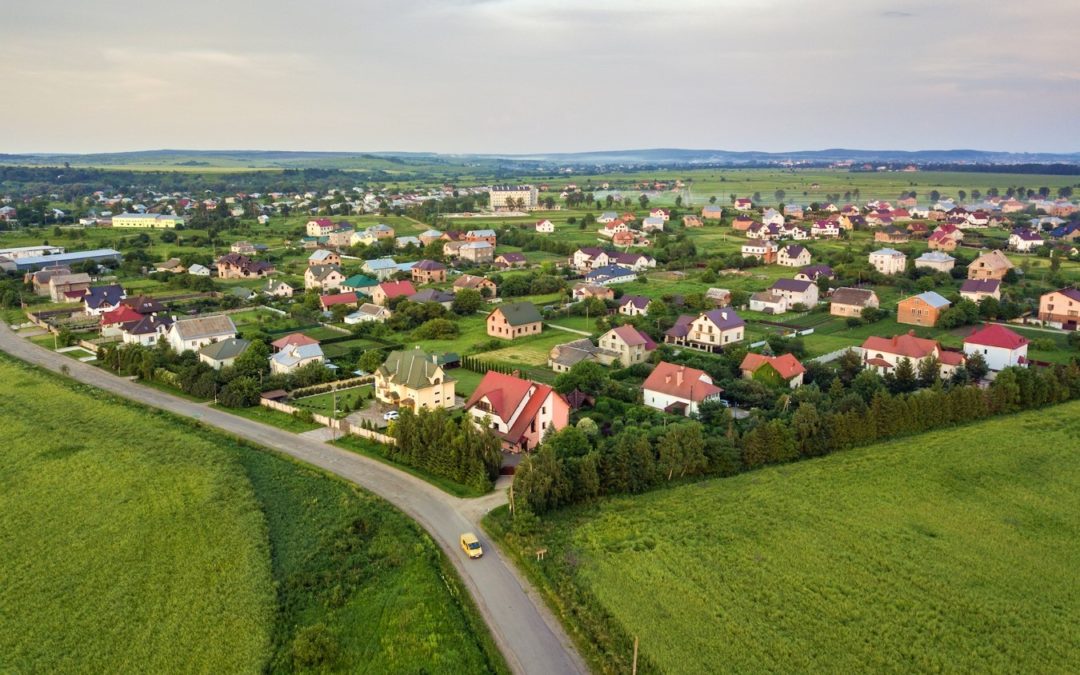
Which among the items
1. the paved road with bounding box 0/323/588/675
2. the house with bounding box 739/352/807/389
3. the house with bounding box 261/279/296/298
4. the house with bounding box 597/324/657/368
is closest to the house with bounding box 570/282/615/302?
the house with bounding box 597/324/657/368

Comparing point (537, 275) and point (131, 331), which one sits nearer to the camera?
point (131, 331)

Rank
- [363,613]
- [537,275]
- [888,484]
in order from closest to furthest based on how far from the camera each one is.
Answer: [363,613] < [888,484] < [537,275]

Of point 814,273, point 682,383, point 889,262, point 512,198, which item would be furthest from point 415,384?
point 512,198

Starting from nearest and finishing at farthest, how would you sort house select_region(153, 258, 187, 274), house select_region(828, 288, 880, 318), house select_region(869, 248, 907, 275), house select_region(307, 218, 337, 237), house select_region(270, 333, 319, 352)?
1. house select_region(270, 333, 319, 352)
2. house select_region(828, 288, 880, 318)
3. house select_region(869, 248, 907, 275)
4. house select_region(153, 258, 187, 274)
5. house select_region(307, 218, 337, 237)

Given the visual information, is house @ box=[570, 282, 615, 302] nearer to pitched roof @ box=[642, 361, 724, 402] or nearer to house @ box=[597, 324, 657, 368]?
house @ box=[597, 324, 657, 368]

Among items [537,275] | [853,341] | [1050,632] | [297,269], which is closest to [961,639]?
[1050,632]

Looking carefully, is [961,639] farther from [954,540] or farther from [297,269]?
[297,269]

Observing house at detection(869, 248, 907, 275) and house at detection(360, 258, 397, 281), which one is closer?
house at detection(869, 248, 907, 275)

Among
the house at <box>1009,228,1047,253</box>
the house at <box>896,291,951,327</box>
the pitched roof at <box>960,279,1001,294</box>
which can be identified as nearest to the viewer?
the house at <box>896,291,951,327</box>
